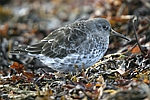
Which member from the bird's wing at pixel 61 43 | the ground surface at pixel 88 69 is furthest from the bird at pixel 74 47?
the ground surface at pixel 88 69

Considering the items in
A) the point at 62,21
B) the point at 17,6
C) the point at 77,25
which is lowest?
the point at 77,25

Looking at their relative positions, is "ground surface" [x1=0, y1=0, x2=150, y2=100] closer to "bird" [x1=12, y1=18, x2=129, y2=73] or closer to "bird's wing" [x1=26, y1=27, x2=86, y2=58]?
"bird" [x1=12, y1=18, x2=129, y2=73]

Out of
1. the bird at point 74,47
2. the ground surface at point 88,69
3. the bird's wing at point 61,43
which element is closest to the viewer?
the ground surface at point 88,69

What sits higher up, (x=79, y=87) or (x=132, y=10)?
(x=132, y=10)

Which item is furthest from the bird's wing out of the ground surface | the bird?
A: the ground surface

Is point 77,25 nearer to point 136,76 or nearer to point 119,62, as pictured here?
point 119,62

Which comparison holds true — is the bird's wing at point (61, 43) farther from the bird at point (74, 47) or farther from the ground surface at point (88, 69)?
the ground surface at point (88, 69)

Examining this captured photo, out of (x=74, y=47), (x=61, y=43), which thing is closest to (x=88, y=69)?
(x=74, y=47)

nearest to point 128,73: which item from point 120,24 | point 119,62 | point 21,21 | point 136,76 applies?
point 136,76
